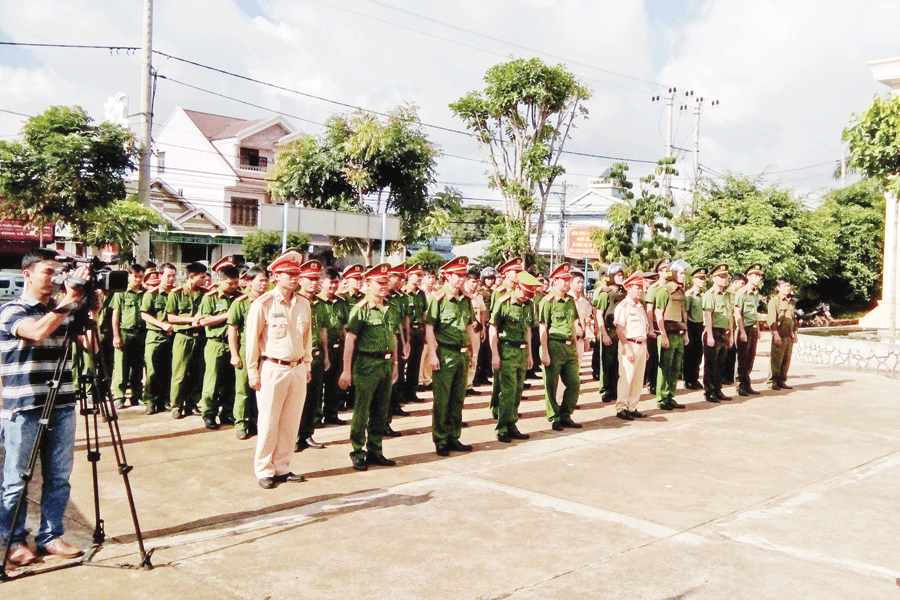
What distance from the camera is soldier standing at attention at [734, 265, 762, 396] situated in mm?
11672

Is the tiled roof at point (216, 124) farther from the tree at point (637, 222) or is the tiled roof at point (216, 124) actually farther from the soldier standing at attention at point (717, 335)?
the soldier standing at attention at point (717, 335)

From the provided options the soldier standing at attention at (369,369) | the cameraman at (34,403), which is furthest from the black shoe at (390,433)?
the cameraman at (34,403)

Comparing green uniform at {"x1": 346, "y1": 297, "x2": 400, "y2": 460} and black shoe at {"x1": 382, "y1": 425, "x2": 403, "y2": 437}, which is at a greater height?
green uniform at {"x1": 346, "y1": 297, "x2": 400, "y2": 460}

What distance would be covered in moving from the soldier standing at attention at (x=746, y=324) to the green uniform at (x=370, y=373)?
6.66m

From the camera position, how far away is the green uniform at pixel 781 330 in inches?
476

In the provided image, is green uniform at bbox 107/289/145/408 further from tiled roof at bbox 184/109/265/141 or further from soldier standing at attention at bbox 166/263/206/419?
tiled roof at bbox 184/109/265/141

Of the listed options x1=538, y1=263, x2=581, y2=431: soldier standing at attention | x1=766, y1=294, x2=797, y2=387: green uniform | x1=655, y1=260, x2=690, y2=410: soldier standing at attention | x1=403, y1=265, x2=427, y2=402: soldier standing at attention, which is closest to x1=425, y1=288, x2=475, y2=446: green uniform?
x1=538, y1=263, x2=581, y2=431: soldier standing at attention

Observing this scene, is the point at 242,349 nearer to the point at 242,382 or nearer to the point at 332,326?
the point at 242,382

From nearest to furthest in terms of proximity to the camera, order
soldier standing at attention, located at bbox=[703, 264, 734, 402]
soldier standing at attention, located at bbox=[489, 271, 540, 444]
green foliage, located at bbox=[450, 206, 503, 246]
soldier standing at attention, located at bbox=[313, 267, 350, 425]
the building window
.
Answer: soldier standing at attention, located at bbox=[489, 271, 540, 444] → soldier standing at attention, located at bbox=[313, 267, 350, 425] → soldier standing at attention, located at bbox=[703, 264, 734, 402] → the building window → green foliage, located at bbox=[450, 206, 503, 246]

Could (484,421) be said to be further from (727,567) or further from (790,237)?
(790,237)

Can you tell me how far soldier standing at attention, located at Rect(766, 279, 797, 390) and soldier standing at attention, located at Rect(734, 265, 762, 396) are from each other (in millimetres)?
384

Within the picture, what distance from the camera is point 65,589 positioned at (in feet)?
13.7

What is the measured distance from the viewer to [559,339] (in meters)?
8.55

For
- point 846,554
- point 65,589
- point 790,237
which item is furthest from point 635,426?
point 790,237
